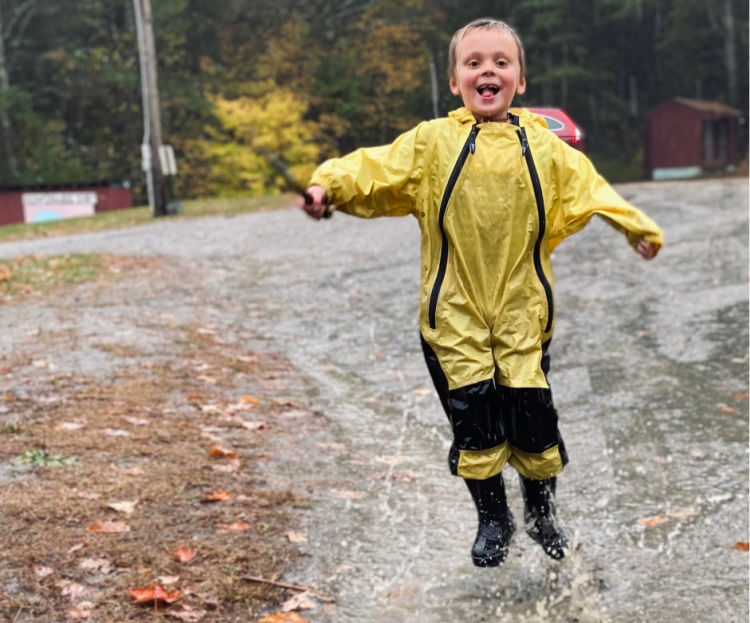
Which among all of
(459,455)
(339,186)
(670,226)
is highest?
(339,186)

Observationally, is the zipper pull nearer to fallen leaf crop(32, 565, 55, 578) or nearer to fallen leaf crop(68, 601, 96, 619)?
fallen leaf crop(68, 601, 96, 619)

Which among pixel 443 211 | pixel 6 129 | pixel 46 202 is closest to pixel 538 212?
pixel 443 211

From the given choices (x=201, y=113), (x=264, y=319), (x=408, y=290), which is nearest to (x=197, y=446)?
(x=264, y=319)

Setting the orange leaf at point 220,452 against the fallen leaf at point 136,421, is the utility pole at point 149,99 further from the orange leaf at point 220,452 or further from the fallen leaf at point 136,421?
the orange leaf at point 220,452

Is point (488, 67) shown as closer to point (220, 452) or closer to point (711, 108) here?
point (220, 452)

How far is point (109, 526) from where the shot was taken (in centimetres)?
416

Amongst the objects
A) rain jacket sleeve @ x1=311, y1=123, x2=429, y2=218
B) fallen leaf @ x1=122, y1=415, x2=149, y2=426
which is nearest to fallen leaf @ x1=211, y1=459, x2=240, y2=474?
fallen leaf @ x1=122, y1=415, x2=149, y2=426

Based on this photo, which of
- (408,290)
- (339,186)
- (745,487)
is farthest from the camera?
(408,290)

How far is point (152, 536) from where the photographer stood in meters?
4.11

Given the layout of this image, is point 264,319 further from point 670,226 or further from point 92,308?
point 670,226

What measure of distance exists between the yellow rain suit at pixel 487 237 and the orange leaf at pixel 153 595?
1132mm

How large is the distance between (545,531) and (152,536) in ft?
5.23

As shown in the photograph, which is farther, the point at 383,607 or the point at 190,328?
the point at 190,328

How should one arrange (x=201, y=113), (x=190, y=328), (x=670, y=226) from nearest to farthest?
1. (x=190, y=328)
2. (x=670, y=226)
3. (x=201, y=113)
